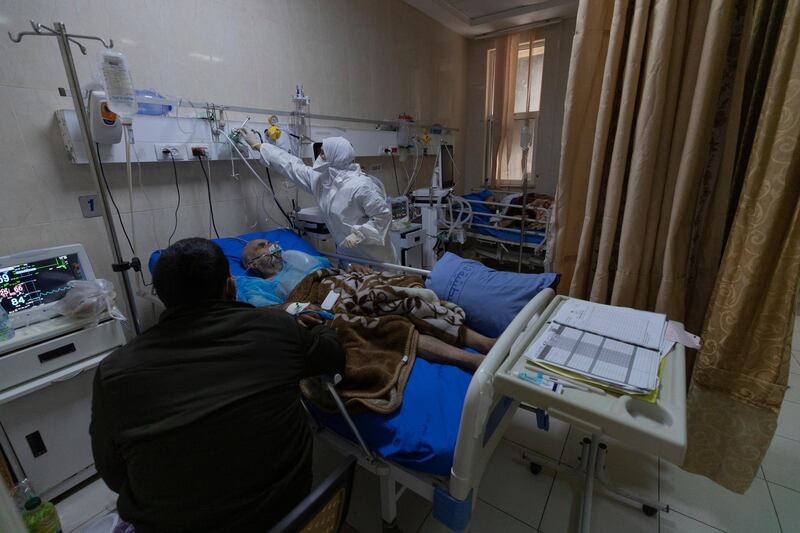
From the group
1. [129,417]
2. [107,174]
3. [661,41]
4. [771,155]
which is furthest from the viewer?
[107,174]

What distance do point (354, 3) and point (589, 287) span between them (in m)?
3.12

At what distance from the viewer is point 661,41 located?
4.25 ft

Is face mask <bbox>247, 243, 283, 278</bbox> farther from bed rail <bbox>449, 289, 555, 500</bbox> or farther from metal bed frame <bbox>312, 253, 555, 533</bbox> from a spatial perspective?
bed rail <bbox>449, 289, 555, 500</bbox>

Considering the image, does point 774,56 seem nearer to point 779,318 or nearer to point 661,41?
point 661,41

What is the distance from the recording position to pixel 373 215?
2529 millimetres

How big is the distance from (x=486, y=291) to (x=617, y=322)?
588 millimetres

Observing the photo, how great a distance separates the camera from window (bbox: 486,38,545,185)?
4473 millimetres

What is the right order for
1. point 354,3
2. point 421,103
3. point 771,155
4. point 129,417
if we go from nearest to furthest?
point 129,417 < point 771,155 < point 354,3 < point 421,103

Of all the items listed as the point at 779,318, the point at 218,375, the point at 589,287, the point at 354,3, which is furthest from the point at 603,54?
A: the point at 354,3

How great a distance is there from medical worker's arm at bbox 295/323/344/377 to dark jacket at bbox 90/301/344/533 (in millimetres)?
106

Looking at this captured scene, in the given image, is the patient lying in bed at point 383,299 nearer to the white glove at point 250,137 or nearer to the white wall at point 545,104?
the white glove at point 250,137

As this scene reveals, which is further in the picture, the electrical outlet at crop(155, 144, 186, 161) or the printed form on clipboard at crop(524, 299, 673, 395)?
the electrical outlet at crop(155, 144, 186, 161)

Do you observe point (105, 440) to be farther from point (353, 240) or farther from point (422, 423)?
point (353, 240)

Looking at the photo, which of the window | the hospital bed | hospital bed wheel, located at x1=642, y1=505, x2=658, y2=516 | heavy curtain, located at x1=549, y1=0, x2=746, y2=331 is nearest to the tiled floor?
hospital bed wheel, located at x1=642, y1=505, x2=658, y2=516
